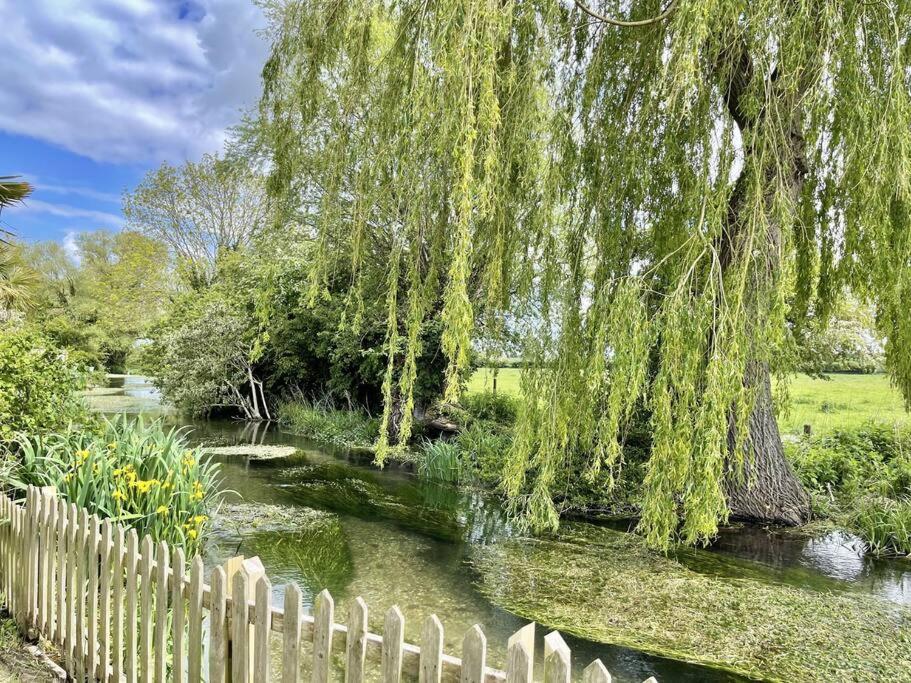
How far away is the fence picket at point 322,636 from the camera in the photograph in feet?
6.22

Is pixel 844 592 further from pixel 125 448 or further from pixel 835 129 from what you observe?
pixel 125 448

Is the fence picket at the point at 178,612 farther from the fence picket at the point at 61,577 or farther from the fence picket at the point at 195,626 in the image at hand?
the fence picket at the point at 61,577

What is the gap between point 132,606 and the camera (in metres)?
2.49

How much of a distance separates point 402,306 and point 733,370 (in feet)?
28.3

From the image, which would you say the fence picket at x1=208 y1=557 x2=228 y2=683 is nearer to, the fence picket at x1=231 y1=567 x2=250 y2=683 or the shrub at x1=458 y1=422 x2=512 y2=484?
A: the fence picket at x1=231 y1=567 x2=250 y2=683

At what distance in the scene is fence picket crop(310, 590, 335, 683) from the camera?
1896 mm

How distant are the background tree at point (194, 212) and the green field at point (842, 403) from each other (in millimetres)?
14773

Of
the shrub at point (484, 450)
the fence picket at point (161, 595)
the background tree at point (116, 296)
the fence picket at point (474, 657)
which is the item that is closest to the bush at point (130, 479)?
the fence picket at point (161, 595)

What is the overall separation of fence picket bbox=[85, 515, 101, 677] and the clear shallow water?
1729mm

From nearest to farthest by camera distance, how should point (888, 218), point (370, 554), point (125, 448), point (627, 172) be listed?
1. point (888, 218)
2. point (125, 448)
3. point (627, 172)
4. point (370, 554)

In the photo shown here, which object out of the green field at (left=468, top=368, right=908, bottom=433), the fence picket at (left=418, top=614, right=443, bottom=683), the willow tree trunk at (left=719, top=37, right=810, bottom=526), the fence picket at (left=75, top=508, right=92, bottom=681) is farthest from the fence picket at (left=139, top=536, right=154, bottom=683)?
the green field at (left=468, top=368, right=908, bottom=433)

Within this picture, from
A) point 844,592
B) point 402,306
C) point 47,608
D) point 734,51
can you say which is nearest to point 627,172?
point 734,51

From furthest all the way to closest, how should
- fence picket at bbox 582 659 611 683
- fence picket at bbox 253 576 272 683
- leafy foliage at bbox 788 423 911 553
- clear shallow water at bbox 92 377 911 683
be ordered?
leafy foliage at bbox 788 423 911 553
clear shallow water at bbox 92 377 911 683
fence picket at bbox 253 576 272 683
fence picket at bbox 582 659 611 683

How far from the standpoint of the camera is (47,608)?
3.08 metres
